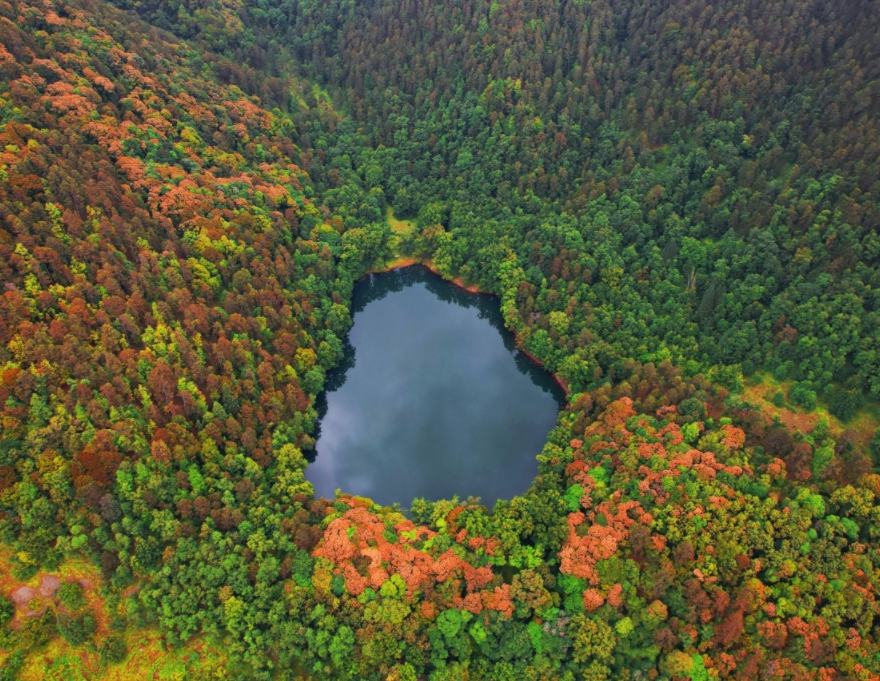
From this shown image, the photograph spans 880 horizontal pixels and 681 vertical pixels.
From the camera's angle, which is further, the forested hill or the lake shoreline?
the lake shoreline

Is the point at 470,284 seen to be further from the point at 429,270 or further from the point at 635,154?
the point at 635,154

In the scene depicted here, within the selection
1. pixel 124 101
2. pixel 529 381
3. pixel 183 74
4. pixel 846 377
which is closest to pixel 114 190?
pixel 124 101

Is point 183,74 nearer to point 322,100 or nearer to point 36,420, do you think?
point 322,100

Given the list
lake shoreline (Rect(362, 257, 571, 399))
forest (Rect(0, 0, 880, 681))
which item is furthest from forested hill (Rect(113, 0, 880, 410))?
Result: lake shoreline (Rect(362, 257, 571, 399))

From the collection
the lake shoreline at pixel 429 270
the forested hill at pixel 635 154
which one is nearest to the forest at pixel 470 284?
the forested hill at pixel 635 154

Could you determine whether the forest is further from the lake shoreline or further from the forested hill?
the lake shoreline

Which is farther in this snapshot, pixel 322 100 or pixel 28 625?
pixel 322 100
